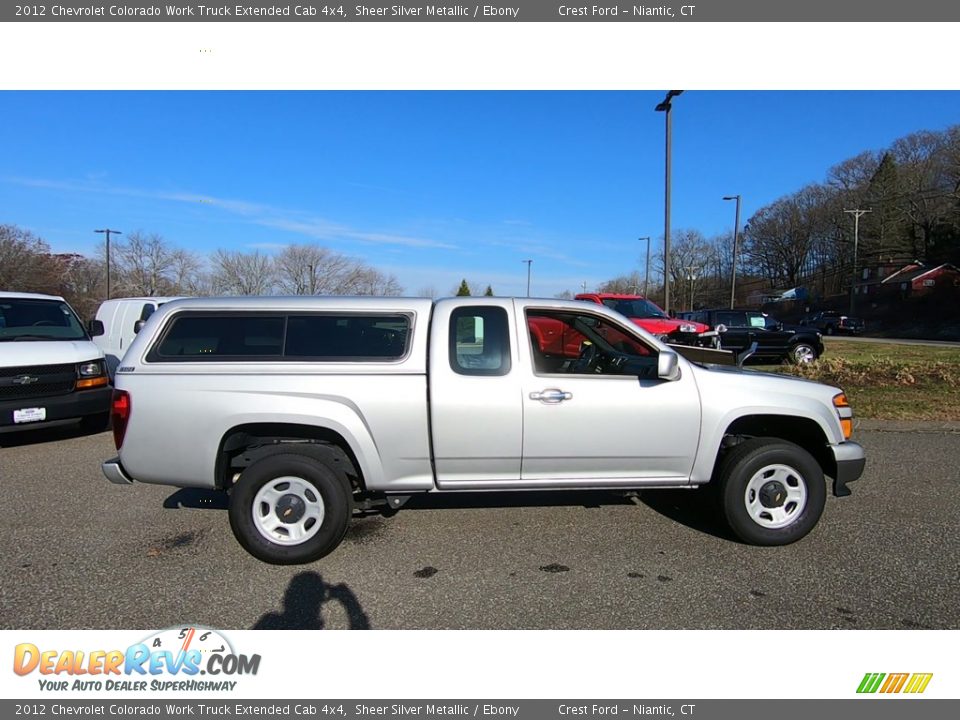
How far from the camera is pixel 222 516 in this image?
178 inches

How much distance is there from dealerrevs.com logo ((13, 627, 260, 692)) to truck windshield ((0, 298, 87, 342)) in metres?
5.98

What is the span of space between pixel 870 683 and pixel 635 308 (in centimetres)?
1150

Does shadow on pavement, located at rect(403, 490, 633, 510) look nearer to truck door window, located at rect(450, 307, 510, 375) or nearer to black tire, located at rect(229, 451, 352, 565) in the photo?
black tire, located at rect(229, 451, 352, 565)

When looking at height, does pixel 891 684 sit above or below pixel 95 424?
below

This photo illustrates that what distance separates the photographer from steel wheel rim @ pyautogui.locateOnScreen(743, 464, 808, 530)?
392 cm

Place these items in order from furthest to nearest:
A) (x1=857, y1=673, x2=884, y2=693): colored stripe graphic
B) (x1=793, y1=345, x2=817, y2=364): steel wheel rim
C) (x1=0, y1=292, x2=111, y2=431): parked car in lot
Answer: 1. (x1=793, y1=345, x2=817, y2=364): steel wheel rim
2. (x1=0, y1=292, x2=111, y2=431): parked car in lot
3. (x1=857, y1=673, x2=884, y2=693): colored stripe graphic

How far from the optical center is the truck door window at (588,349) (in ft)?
13.4

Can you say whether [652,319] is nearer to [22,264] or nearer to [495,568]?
[495,568]

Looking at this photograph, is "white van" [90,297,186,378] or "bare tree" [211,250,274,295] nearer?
"white van" [90,297,186,378]

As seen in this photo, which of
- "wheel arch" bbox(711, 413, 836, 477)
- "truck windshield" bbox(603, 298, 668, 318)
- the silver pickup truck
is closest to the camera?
the silver pickup truck

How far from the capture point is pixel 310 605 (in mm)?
3186

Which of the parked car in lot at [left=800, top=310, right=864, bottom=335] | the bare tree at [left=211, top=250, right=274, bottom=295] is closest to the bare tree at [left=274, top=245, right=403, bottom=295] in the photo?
the bare tree at [left=211, top=250, right=274, bottom=295]

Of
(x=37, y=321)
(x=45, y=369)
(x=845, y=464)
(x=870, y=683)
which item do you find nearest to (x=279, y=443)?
(x=870, y=683)

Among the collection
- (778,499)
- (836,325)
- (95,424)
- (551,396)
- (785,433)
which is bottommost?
(95,424)
